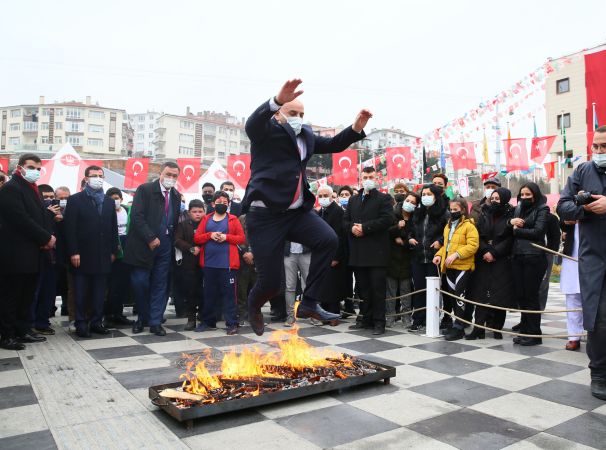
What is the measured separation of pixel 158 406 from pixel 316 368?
1259 mm

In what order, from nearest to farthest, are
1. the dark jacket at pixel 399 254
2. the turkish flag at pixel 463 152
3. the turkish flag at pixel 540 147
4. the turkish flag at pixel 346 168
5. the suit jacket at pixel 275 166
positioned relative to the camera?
the suit jacket at pixel 275 166 → the dark jacket at pixel 399 254 → the turkish flag at pixel 540 147 → the turkish flag at pixel 346 168 → the turkish flag at pixel 463 152

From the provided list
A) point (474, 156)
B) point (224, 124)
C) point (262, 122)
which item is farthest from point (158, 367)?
point (224, 124)

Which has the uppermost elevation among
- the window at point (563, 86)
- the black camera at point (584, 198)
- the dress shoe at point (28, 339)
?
the window at point (563, 86)

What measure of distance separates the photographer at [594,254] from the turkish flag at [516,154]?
13023 mm

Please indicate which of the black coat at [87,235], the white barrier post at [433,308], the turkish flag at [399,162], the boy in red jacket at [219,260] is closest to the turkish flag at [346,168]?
the turkish flag at [399,162]

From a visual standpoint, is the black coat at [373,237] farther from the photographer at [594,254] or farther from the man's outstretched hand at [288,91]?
the man's outstretched hand at [288,91]

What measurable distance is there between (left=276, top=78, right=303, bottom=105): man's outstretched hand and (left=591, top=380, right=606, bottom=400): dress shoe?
10.6 ft

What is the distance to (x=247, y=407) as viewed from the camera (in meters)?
3.24

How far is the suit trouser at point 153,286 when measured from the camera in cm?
628

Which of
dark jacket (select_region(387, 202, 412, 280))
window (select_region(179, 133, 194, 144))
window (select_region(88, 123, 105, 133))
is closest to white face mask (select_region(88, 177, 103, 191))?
dark jacket (select_region(387, 202, 412, 280))

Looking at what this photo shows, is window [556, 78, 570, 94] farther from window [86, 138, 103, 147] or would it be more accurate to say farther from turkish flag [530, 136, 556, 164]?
window [86, 138, 103, 147]

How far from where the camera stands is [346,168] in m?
16.9

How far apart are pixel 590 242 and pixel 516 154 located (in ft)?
43.8

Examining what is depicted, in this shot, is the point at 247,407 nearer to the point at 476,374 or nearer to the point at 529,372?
the point at 476,374
